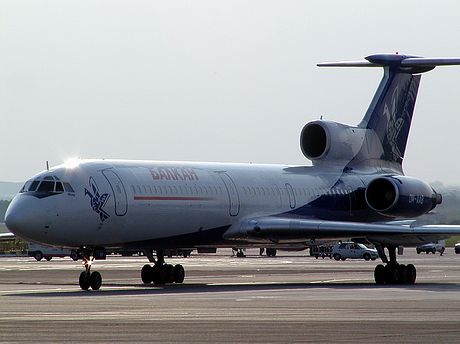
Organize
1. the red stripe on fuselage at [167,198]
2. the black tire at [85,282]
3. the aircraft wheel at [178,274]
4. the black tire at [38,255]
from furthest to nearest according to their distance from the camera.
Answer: the black tire at [38,255]
the aircraft wheel at [178,274]
the red stripe on fuselage at [167,198]
the black tire at [85,282]

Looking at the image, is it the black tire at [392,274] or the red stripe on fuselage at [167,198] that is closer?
the red stripe on fuselage at [167,198]

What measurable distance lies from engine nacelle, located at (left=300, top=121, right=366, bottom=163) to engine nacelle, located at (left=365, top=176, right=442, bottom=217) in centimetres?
→ 262

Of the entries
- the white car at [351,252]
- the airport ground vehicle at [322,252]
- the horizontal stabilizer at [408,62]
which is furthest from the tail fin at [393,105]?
the airport ground vehicle at [322,252]

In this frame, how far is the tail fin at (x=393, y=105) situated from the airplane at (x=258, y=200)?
0.04 m

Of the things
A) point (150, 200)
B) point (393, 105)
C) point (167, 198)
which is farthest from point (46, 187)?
point (393, 105)

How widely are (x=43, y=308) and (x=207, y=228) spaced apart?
14491 mm

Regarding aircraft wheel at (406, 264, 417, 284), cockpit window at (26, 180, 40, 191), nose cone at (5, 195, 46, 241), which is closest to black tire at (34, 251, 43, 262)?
aircraft wheel at (406, 264, 417, 284)

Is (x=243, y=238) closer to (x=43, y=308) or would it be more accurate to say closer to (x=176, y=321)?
(x=43, y=308)

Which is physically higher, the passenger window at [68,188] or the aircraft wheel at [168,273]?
Result: the passenger window at [68,188]

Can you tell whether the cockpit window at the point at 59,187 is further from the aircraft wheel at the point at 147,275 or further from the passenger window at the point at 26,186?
the aircraft wheel at the point at 147,275

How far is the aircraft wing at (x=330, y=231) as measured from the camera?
41.2 m

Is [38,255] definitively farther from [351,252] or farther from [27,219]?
[27,219]

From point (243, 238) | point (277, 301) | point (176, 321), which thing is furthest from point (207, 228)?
point (176, 321)

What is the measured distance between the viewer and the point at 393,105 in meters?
49.0
